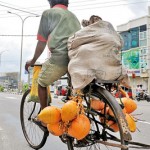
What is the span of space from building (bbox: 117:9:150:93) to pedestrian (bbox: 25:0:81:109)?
4041 centimetres

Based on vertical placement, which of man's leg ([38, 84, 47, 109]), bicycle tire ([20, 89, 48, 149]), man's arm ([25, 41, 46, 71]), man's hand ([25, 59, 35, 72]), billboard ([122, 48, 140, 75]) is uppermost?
billboard ([122, 48, 140, 75])

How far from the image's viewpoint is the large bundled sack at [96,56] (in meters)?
3.34

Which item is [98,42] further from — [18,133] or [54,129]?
[18,133]

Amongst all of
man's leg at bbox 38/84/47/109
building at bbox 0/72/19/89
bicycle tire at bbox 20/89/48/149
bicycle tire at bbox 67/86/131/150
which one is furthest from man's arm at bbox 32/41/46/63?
building at bbox 0/72/19/89

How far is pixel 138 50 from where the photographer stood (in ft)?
154

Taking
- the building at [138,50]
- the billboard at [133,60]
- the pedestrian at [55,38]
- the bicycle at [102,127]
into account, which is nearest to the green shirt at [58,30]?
the pedestrian at [55,38]

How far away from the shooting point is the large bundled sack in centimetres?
334

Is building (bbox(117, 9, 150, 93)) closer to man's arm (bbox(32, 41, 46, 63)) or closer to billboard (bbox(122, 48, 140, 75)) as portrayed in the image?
billboard (bbox(122, 48, 140, 75))

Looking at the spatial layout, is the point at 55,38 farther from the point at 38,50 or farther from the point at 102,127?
the point at 102,127

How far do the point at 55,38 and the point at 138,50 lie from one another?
44200 mm

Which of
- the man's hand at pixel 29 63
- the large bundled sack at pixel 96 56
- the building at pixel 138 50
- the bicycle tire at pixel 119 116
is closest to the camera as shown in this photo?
the bicycle tire at pixel 119 116

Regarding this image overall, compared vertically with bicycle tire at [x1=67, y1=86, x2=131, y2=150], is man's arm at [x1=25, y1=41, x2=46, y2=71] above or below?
above

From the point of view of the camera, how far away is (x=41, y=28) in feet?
13.0

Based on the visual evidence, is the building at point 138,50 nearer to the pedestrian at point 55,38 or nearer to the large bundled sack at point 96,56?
the pedestrian at point 55,38
